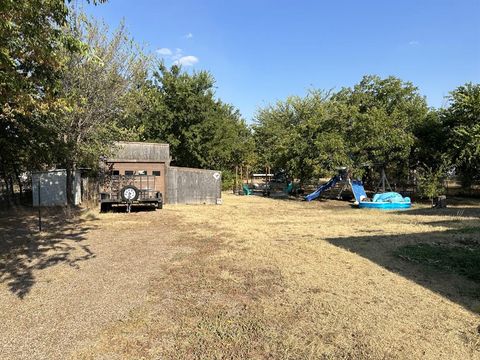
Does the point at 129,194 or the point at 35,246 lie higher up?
the point at 129,194

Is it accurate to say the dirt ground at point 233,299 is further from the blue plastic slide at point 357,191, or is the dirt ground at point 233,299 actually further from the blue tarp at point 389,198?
the blue plastic slide at point 357,191

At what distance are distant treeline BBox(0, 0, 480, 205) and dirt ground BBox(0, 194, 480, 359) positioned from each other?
354 cm

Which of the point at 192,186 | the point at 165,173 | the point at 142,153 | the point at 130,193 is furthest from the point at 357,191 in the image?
the point at 142,153

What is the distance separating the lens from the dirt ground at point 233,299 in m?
4.22

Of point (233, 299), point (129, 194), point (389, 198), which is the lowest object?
point (233, 299)

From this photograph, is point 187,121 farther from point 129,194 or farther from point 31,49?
point 31,49

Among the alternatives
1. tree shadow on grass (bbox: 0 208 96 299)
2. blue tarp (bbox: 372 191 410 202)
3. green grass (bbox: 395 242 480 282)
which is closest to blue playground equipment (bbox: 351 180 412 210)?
blue tarp (bbox: 372 191 410 202)

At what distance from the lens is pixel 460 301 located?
5555mm

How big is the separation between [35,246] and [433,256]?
989 centimetres

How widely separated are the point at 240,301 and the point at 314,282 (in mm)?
1588

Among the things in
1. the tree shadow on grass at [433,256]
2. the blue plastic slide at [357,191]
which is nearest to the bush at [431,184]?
the blue plastic slide at [357,191]

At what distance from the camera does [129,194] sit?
1819 centimetres

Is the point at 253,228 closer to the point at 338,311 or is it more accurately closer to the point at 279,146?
the point at 338,311

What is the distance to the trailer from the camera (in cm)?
1812
